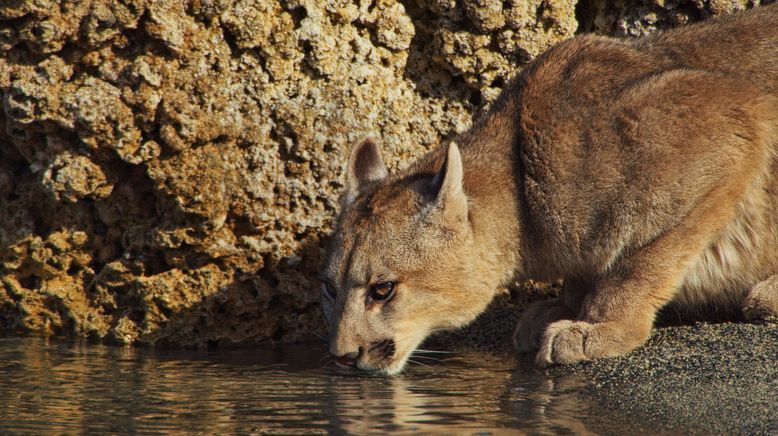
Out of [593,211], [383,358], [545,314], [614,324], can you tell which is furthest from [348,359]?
[593,211]

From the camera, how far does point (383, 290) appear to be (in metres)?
6.43

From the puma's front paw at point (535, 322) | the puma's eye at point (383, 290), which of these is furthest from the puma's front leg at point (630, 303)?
the puma's eye at point (383, 290)

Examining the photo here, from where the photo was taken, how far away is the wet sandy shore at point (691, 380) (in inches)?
197

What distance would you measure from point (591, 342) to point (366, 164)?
198cm

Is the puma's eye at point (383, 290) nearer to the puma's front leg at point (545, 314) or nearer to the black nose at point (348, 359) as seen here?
the black nose at point (348, 359)

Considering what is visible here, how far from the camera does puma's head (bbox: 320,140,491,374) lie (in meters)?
6.39

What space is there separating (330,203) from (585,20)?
272 cm

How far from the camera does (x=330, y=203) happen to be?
25.4ft

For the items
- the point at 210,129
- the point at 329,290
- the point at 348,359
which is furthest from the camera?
the point at 210,129

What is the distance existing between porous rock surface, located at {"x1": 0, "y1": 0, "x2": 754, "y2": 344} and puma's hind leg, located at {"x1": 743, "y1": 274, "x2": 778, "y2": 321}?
2492 millimetres

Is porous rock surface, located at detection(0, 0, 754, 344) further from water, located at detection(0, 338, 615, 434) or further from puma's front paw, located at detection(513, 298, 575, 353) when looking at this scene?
puma's front paw, located at detection(513, 298, 575, 353)

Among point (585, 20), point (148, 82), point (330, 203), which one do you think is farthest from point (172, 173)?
point (585, 20)

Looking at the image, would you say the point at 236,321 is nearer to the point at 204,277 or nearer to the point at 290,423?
the point at 204,277

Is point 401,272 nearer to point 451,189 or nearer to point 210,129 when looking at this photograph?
point 451,189
